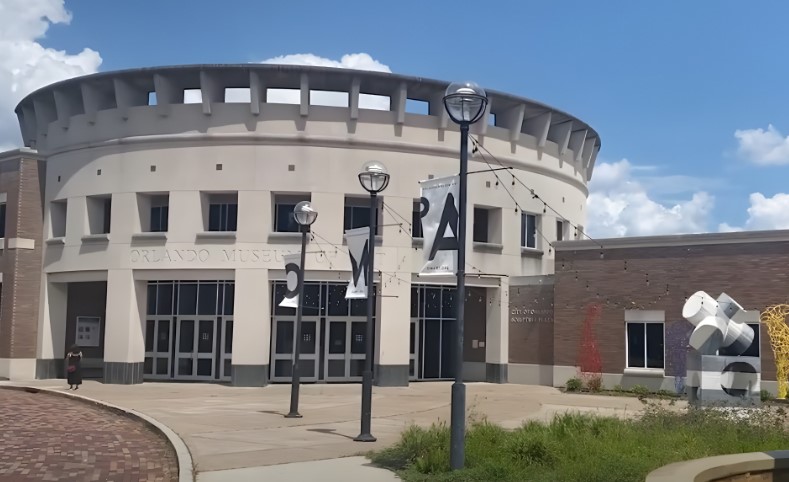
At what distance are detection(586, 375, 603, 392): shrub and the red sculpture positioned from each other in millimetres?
123

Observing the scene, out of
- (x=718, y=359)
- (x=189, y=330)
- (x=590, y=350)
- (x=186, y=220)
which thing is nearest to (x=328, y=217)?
(x=186, y=220)

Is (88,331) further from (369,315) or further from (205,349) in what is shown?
(369,315)

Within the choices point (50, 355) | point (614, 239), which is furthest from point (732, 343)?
point (50, 355)

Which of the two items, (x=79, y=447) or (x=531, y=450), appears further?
(x=79, y=447)

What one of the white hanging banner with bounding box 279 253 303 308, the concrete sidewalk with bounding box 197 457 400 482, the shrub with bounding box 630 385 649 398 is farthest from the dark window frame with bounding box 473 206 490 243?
the concrete sidewalk with bounding box 197 457 400 482

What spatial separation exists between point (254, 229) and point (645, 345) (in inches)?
578

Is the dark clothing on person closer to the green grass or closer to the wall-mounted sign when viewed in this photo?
the wall-mounted sign

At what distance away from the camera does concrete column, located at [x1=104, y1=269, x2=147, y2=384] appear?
31.7 meters

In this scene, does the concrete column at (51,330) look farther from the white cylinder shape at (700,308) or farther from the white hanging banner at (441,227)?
the white hanging banner at (441,227)

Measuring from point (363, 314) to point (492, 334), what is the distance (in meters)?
5.34

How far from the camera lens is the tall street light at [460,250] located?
10.5m

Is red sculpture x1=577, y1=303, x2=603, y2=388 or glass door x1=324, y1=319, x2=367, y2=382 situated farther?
glass door x1=324, y1=319, x2=367, y2=382

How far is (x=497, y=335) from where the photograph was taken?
33.6 meters

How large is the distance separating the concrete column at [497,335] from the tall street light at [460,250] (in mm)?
22798
